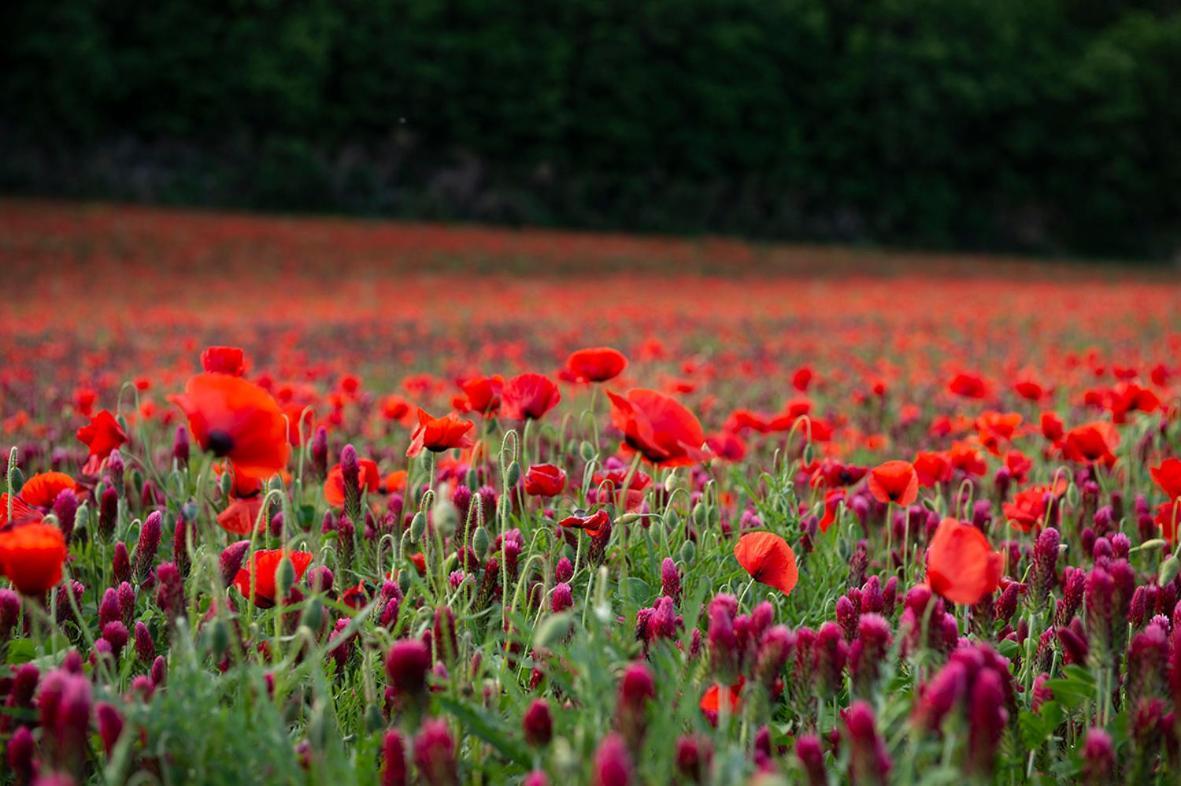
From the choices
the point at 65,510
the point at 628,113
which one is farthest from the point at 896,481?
the point at 628,113

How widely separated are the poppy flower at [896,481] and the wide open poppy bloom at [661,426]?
1.21ft

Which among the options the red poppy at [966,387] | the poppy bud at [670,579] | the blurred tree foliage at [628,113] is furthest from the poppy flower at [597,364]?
the blurred tree foliage at [628,113]

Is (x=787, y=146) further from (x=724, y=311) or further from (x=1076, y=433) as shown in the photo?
(x=1076, y=433)

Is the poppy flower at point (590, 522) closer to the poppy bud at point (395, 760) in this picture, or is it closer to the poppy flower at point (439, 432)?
the poppy flower at point (439, 432)

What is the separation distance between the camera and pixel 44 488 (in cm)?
Result: 196

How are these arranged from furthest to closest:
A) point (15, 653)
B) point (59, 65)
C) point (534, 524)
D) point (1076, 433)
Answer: point (59, 65) → point (534, 524) → point (1076, 433) → point (15, 653)

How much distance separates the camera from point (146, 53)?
89.1 ft

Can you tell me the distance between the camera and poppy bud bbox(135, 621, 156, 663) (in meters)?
1.58

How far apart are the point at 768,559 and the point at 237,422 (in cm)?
73

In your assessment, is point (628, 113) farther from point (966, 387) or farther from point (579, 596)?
point (579, 596)

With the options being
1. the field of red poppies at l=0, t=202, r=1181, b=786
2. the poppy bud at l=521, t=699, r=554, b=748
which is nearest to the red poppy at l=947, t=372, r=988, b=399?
the field of red poppies at l=0, t=202, r=1181, b=786

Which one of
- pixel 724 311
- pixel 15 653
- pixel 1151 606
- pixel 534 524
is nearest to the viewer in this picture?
pixel 15 653

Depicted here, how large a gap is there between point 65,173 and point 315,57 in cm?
646

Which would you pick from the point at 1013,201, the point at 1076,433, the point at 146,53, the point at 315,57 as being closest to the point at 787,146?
the point at 1013,201
